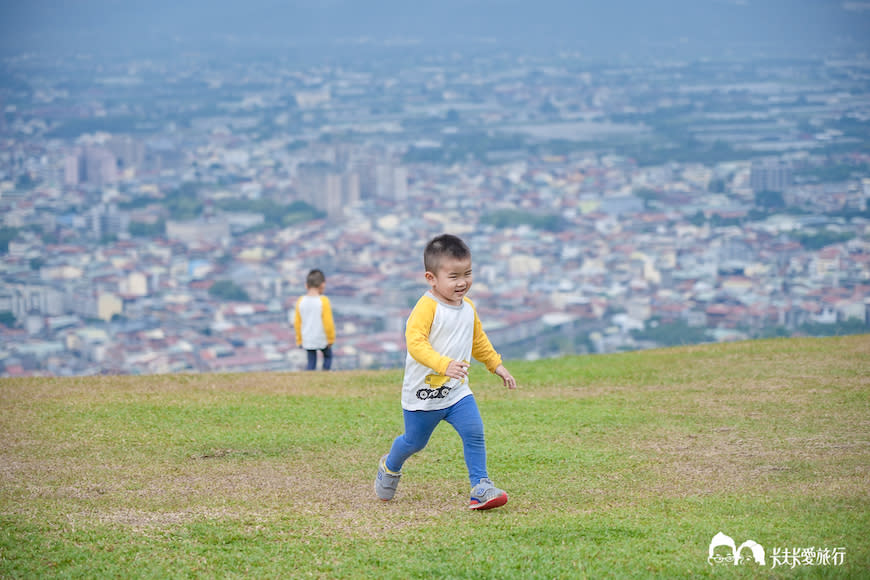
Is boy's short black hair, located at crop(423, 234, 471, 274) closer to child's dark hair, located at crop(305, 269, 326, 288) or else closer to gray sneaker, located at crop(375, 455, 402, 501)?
gray sneaker, located at crop(375, 455, 402, 501)

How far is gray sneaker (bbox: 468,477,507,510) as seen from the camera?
20.5ft

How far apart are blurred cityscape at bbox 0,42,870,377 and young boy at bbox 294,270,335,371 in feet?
11.9

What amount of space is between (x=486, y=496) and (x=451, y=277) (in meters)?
1.42

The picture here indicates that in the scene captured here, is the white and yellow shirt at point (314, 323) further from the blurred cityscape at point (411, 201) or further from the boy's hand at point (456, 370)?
the boy's hand at point (456, 370)

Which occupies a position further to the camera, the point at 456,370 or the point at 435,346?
the point at 435,346

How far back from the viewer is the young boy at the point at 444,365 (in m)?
6.27

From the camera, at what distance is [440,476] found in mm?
7488

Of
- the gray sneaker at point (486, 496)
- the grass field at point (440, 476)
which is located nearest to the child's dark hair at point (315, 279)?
the grass field at point (440, 476)

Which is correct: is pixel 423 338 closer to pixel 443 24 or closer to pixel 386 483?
pixel 386 483

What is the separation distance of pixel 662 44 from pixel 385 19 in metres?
32.5

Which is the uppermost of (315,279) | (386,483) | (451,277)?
(451,277)

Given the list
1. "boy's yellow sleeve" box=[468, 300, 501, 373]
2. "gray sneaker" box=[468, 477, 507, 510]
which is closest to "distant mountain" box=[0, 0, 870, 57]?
"boy's yellow sleeve" box=[468, 300, 501, 373]

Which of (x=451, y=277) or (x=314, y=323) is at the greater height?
(x=451, y=277)

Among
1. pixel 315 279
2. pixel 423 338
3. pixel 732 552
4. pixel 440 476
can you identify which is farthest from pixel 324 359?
pixel 732 552
